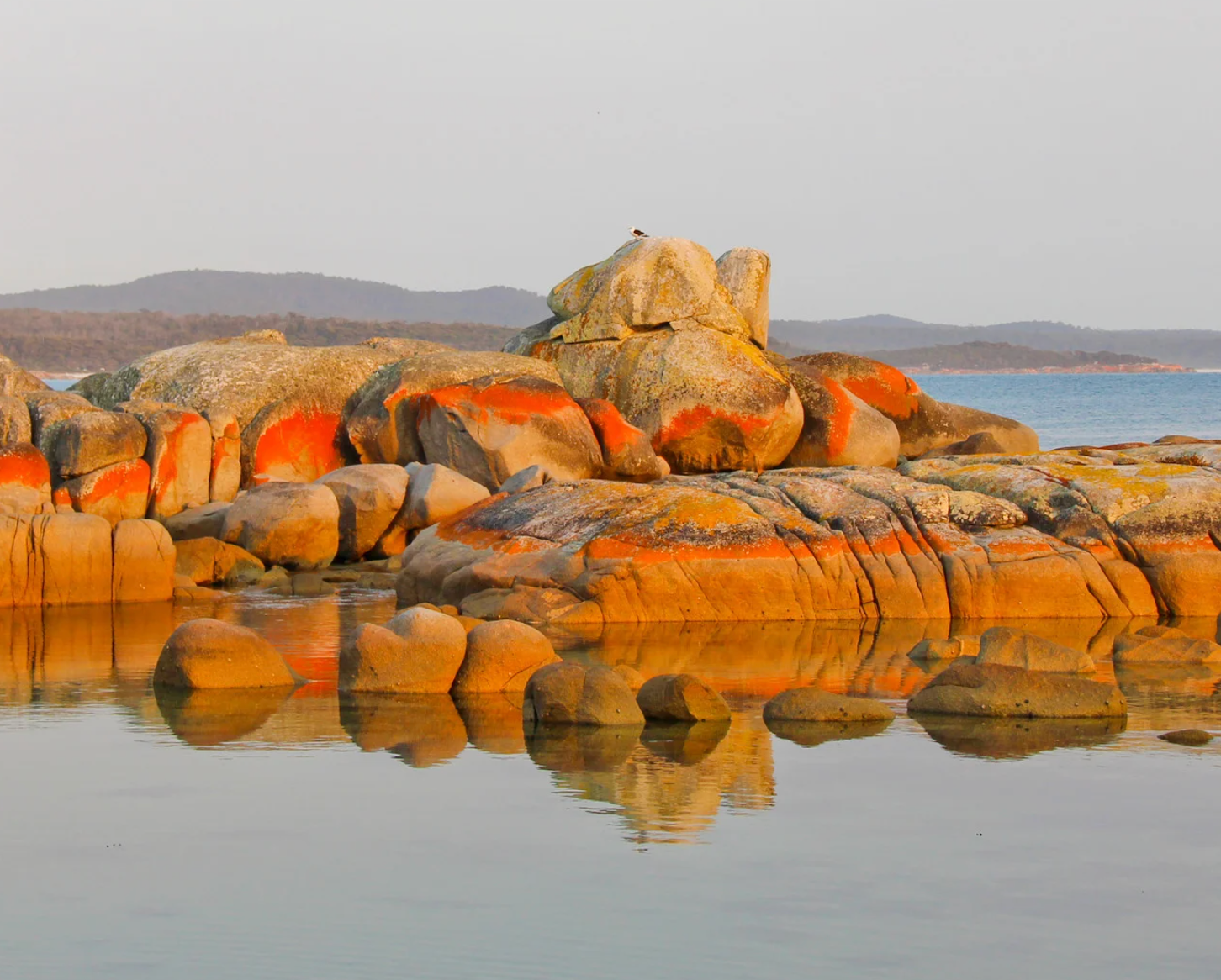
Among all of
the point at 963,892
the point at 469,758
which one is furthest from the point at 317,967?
the point at 469,758

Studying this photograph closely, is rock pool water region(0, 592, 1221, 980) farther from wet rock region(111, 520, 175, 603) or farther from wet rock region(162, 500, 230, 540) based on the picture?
wet rock region(162, 500, 230, 540)

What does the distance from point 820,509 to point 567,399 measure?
8.24 m

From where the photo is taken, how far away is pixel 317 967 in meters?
6.60

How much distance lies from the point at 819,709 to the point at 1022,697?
1.52 metres

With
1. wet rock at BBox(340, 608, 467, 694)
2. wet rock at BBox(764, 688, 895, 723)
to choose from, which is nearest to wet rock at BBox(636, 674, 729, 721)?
wet rock at BBox(764, 688, 895, 723)

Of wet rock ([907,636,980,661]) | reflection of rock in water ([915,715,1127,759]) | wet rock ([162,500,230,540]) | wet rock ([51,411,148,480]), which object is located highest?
wet rock ([51,411,148,480])

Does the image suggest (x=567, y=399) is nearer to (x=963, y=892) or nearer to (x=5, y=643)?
(x=5, y=643)

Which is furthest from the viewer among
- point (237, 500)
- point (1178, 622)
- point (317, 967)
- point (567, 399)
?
point (567, 399)

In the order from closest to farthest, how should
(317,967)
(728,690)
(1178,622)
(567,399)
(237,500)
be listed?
(317,967) < (728,690) < (1178,622) < (237,500) < (567,399)

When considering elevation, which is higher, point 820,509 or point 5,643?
point 820,509

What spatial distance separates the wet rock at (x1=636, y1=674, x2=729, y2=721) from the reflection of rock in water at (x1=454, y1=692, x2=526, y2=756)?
3.14 feet

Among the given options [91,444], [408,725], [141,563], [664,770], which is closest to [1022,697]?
[664,770]

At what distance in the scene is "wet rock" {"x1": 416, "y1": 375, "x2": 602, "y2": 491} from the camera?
80.8 ft

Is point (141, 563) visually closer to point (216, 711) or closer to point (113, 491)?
point (113, 491)
